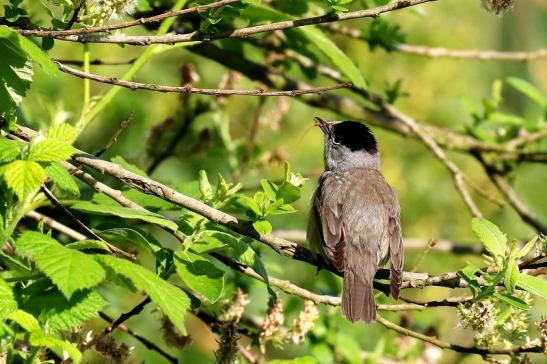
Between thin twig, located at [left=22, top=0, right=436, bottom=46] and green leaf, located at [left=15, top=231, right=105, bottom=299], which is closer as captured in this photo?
green leaf, located at [left=15, top=231, right=105, bottom=299]

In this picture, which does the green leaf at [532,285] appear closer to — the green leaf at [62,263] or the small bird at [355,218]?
the small bird at [355,218]

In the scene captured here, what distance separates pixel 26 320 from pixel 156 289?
381 millimetres

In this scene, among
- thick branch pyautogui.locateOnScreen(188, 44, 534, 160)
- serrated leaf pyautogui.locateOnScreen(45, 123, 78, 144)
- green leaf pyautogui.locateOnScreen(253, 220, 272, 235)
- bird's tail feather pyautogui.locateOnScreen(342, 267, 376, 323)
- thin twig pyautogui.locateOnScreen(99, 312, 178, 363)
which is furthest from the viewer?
thick branch pyautogui.locateOnScreen(188, 44, 534, 160)

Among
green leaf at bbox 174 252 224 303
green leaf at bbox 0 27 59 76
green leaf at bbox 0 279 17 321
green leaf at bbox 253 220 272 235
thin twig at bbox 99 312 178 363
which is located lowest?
thin twig at bbox 99 312 178 363

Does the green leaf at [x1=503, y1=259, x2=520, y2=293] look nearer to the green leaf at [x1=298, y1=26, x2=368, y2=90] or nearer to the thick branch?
the green leaf at [x1=298, y1=26, x2=368, y2=90]

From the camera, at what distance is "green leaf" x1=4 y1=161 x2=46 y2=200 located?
2.43m

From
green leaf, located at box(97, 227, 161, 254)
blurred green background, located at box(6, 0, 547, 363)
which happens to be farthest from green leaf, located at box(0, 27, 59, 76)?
blurred green background, located at box(6, 0, 547, 363)

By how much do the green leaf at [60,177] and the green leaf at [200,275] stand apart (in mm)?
407

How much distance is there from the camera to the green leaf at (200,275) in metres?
2.77

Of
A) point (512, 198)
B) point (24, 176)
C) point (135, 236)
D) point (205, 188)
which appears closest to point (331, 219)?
point (512, 198)

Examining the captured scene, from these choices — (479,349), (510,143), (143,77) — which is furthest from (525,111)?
(479,349)

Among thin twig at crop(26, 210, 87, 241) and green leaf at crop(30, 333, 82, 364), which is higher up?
thin twig at crop(26, 210, 87, 241)

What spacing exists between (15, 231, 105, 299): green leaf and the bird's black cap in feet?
10.2

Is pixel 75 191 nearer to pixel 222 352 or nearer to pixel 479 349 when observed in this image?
pixel 222 352
